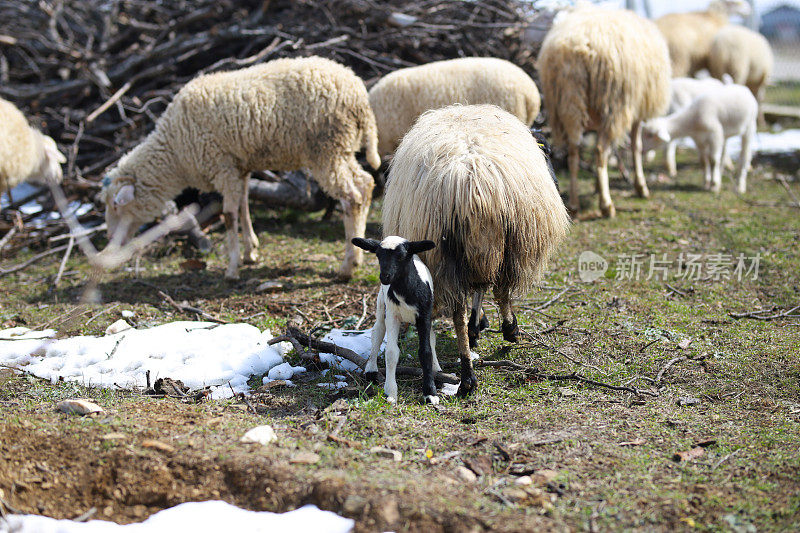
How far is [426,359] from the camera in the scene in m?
3.86

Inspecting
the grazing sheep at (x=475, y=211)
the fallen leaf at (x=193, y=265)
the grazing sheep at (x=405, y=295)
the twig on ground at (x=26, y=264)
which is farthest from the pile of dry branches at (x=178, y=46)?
the grazing sheep at (x=405, y=295)

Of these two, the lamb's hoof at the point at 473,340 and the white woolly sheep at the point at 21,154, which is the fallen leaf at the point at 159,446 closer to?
the lamb's hoof at the point at 473,340

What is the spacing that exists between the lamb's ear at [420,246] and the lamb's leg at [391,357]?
44 centimetres

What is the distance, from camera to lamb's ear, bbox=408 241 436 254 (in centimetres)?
365

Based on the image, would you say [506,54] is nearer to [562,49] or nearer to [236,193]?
[562,49]

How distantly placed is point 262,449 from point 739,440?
2.41 m

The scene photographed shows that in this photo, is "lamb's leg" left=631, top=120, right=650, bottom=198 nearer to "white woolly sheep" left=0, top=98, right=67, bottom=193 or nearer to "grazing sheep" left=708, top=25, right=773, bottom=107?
"grazing sheep" left=708, top=25, right=773, bottom=107

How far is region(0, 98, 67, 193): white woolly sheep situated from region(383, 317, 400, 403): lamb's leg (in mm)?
5340

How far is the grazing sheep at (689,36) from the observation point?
1255 centimetres

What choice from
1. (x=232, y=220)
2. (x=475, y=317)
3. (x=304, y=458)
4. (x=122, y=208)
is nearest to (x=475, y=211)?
(x=475, y=317)

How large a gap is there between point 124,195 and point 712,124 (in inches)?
290

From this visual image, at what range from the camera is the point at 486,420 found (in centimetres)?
373

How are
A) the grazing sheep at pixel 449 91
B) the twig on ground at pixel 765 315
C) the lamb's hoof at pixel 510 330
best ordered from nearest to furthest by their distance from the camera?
1. the lamb's hoof at pixel 510 330
2. the twig on ground at pixel 765 315
3. the grazing sheep at pixel 449 91

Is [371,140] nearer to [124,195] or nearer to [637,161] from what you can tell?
[124,195]
